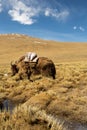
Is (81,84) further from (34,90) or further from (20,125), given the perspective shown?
(20,125)

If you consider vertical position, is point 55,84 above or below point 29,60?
below

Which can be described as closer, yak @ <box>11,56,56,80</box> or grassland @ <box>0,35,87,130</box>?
grassland @ <box>0,35,87,130</box>

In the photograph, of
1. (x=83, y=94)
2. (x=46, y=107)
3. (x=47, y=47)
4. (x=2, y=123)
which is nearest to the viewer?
(x=2, y=123)

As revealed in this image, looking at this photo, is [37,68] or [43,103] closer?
[43,103]

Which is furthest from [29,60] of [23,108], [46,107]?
[23,108]

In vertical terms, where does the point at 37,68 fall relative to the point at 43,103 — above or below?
above

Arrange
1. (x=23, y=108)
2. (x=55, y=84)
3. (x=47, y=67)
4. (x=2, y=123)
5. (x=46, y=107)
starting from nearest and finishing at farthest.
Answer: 1. (x=2, y=123)
2. (x=23, y=108)
3. (x=46, y=107)
4. (x=55, y=84)
5. (x=47, y=67)

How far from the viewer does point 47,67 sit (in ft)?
87.4

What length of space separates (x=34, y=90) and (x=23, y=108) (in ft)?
36.5

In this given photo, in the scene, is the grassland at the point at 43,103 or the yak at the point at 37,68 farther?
the yak at the point at 37,68

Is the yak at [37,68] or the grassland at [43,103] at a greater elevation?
the yak at [37,68]

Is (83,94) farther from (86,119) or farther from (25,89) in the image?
(86,119)

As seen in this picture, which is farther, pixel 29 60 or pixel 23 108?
pixel 29 60

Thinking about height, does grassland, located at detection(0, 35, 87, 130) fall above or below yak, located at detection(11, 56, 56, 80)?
below
